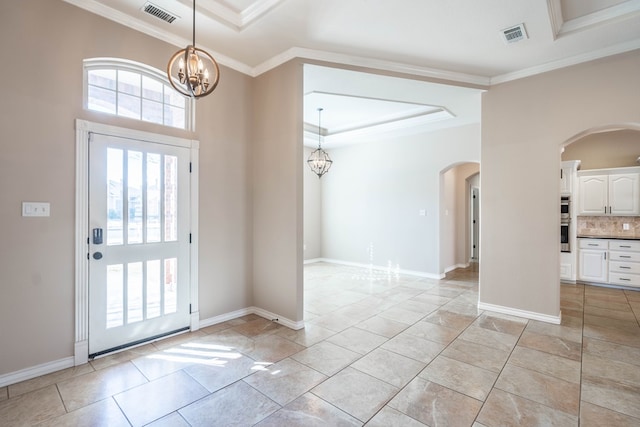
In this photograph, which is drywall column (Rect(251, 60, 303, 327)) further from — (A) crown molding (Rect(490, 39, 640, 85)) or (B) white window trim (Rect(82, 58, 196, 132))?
(A) crown molding (Rect(490, 39, 640, 85))

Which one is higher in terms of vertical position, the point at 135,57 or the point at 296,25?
the point at 296,25

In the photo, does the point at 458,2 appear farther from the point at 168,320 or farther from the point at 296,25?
the point at 168,320

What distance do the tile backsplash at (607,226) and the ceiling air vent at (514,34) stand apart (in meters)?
5.07

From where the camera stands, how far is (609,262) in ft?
18.2

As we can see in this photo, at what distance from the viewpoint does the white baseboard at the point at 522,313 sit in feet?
12.5

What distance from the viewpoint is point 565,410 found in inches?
85.2

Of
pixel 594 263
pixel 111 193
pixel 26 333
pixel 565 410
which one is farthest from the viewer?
pixel 594 263

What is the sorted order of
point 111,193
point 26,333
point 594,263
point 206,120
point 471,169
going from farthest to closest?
point 471,169 < point 594,263 < point 206,120 < point 111,193 < point 26,333

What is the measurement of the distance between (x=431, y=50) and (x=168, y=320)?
14.4ft

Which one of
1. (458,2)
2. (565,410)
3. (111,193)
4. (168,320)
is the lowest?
(565,410)

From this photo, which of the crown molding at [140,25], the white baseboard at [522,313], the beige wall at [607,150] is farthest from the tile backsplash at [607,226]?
the crown molding at [140,25]

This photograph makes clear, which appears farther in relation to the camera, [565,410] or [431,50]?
[431,50]

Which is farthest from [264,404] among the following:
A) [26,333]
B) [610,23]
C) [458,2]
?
[610,23]

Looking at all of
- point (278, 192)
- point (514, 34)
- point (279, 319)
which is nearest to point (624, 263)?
point (514, 34)
